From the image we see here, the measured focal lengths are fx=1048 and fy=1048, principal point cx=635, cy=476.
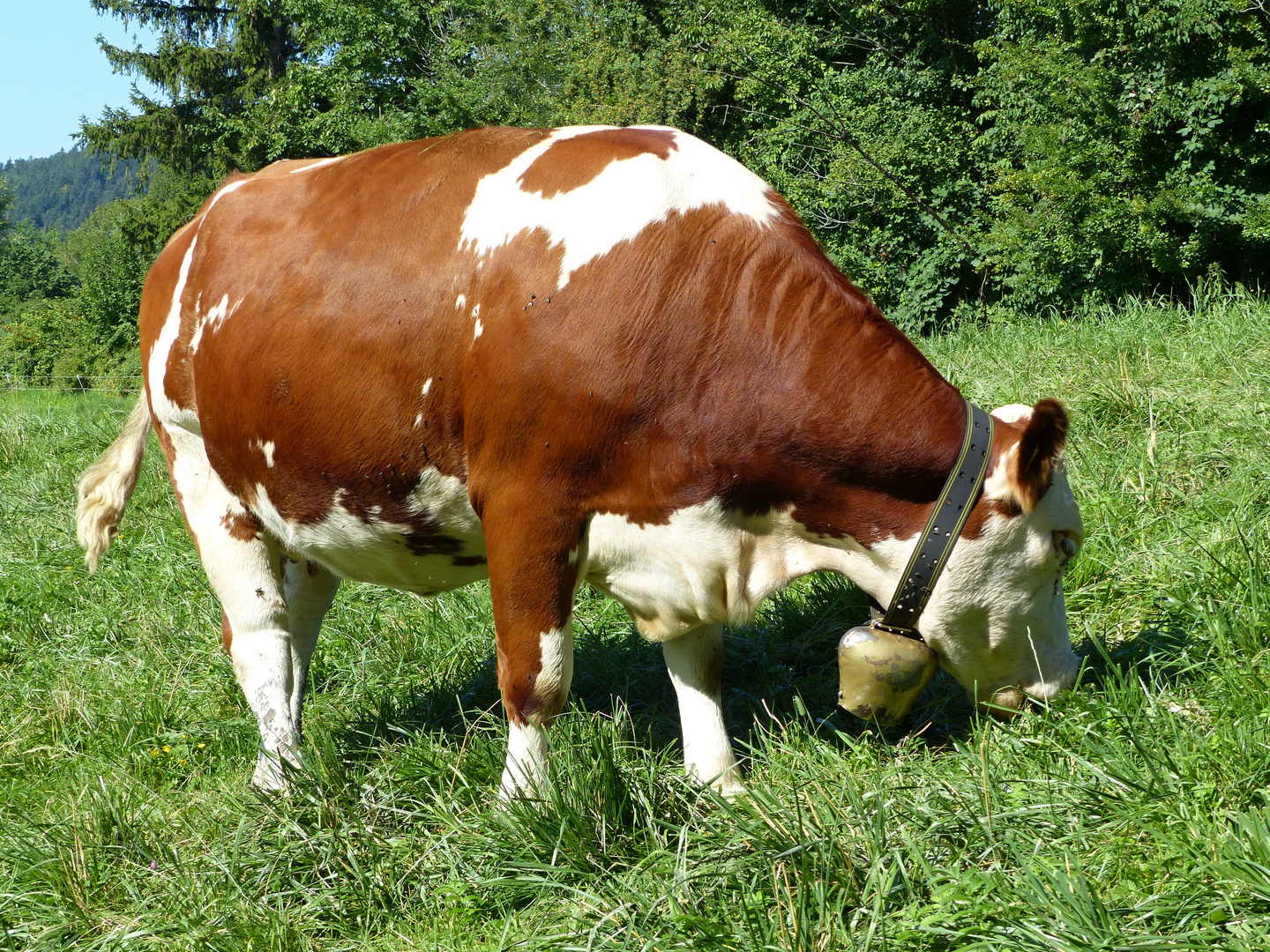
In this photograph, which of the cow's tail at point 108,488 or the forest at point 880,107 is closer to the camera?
the cow's tail at point 108,488

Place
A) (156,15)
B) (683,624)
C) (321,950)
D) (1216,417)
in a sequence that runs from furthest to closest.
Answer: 1. (156,15)
2. (1216,417)
3. (683,624)
4. (321,950)

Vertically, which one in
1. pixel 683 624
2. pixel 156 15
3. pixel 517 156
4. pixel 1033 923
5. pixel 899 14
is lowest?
pixel 1033 923

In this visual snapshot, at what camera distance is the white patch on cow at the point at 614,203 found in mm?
2688

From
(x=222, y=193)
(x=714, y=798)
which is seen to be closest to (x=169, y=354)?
(x=222, y=193)

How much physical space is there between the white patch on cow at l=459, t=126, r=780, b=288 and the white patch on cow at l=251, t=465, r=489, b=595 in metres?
0.69

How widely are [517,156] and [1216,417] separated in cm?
335

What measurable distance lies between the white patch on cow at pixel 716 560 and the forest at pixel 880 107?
22.3 ft

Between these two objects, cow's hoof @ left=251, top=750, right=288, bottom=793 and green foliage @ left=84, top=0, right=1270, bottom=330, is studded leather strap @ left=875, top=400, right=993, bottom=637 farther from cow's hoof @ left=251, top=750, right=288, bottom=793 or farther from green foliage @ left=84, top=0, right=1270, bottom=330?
green foliage @ left=84, top=0, right=1270, bottom=330

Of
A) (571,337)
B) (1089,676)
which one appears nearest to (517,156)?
(571,337)

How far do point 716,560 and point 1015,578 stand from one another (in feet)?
2.48

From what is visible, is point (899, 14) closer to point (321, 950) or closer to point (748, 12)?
point (748, 12)

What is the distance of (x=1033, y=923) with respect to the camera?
1.96 metres

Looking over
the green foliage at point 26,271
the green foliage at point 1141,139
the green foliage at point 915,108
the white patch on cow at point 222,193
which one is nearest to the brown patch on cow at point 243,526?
the white patch on cow at point 222,193

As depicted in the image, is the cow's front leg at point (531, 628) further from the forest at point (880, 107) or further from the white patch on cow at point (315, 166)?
the forest at point (880, 107)
